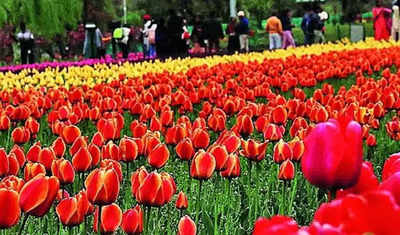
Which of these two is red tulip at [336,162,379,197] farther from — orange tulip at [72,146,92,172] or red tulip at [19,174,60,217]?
orange tulip at [72,146,92,172]

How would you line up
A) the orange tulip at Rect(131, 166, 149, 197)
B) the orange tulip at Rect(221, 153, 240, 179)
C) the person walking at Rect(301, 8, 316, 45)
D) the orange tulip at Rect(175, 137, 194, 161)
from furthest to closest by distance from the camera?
the person walking at Rect(301, 8, 316, 45) < the orange tulip at Rect(175, 137, 194, 161) < the orange tulip at Rect(221, 153, 240, 179) < the orange tulip at Rect(131, 166, 149, 197)

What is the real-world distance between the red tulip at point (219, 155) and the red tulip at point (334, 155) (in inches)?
46.0

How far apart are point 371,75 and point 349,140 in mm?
8512

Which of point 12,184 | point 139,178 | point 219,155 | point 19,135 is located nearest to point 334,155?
point 139,178

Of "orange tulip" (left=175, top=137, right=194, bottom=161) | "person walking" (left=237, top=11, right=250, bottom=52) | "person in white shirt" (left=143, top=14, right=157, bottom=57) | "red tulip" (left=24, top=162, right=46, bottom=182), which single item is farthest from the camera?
"person walking" (left=237, top=11, right=250, bottom=52)

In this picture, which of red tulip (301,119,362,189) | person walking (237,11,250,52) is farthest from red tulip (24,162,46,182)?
person walking (237,11,250,52)

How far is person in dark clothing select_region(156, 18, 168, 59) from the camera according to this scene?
18766 mm

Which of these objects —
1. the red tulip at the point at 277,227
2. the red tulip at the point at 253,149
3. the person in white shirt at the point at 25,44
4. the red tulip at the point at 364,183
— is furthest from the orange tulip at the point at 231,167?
the person in white shirt at the point at 25,44

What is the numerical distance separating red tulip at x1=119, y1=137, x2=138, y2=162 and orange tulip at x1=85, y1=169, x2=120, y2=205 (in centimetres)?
87

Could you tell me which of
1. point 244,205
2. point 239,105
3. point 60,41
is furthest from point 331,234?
point 60,41

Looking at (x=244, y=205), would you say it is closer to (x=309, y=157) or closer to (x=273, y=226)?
(x=309, y=157)

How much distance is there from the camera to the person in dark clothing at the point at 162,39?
1877 centimetres

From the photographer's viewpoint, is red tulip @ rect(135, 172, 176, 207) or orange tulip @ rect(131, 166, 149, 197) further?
orange tulip @ rect(131, 166, 149, 197)

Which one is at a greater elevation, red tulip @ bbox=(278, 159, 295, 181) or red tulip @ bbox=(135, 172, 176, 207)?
red tulip @ bbox=(135, 172, 176, 207)
